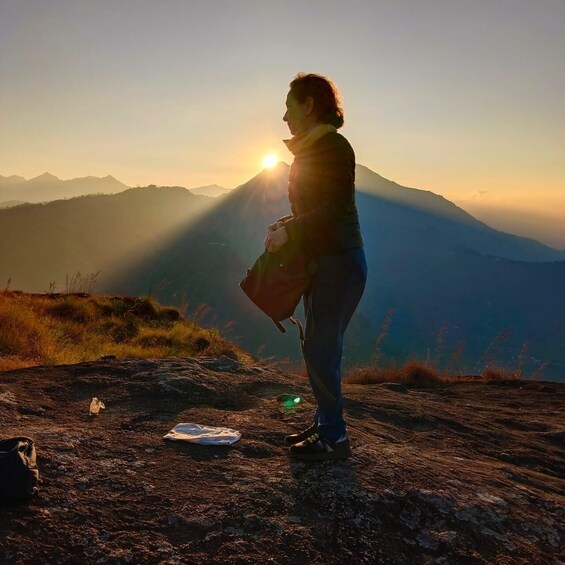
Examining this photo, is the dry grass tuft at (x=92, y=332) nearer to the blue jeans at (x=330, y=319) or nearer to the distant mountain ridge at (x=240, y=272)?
the blue jeans at (x=330, y=319)

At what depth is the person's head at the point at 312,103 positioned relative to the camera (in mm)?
2883

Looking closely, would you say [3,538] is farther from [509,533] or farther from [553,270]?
[553,270]

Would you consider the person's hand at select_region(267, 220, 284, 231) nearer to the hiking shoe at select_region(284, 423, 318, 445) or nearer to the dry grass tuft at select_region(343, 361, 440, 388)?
the hiking shoe at select_region(284, 423, 318, 445)

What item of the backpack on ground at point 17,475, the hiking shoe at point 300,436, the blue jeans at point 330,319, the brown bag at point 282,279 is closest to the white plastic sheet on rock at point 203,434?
the hiking shoe at point 300,436

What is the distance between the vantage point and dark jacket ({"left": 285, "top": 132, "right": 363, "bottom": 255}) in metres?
2.80

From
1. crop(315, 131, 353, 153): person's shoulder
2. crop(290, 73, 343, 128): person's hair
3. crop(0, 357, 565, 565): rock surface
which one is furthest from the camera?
crop(290, 73, 343, 128): person's hair

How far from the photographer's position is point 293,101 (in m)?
2.92

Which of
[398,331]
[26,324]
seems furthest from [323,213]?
[398,331]

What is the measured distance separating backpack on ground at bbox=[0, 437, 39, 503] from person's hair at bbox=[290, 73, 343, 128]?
2.46m

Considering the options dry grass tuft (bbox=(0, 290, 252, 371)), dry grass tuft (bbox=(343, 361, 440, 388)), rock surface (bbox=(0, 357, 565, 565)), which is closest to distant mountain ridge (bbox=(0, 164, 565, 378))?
dry grass tuft (bbox=(0, 290, 252, 371))

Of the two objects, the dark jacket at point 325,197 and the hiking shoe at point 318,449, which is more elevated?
the dark jacket at point 325,197

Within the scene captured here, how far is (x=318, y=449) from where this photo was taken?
2.97 metres

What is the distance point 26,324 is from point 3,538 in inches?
238

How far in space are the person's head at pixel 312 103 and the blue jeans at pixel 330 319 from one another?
2.71 feet
